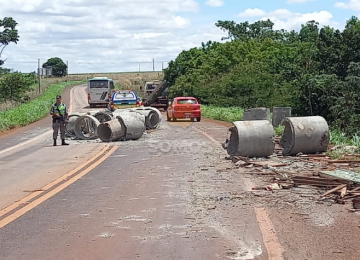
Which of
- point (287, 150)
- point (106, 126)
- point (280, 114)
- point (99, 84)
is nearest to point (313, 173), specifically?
point (287, 150)

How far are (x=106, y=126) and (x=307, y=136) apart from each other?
8969 millimetres

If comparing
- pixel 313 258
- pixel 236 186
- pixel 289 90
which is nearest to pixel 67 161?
pixel 236 186

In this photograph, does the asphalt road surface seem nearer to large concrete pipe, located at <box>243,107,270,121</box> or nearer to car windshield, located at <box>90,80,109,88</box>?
large concrete pipe, located at <box>243,107,270,121</box>

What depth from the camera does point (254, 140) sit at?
14.5 meters

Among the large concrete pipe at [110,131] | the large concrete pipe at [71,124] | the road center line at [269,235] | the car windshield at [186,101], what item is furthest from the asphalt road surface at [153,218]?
the car windshield at [186,101]

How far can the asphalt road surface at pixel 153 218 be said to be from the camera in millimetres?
6539

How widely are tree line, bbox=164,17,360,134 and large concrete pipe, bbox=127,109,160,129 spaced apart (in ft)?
26.4

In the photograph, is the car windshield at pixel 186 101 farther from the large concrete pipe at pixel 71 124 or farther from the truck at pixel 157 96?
the truck at pixel 157 96

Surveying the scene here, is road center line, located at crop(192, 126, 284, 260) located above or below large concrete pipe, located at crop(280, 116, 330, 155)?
below

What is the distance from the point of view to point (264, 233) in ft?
23.7

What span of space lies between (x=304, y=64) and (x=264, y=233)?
3496 centimetres

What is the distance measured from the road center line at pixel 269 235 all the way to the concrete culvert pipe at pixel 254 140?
5.75 m

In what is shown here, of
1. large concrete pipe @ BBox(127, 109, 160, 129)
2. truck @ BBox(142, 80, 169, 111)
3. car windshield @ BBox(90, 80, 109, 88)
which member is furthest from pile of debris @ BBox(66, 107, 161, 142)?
car windshield @ BBox(90, 80, 109, 88)

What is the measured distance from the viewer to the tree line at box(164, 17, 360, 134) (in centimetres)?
2947
